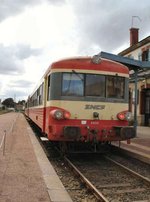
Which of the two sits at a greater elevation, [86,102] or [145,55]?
[145,55]

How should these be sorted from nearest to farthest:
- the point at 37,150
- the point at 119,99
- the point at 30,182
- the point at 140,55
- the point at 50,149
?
1. the point at 30,182
2. the point at 119,99
3. the point at 37,150
4. the point at 50,149
5. the point at 140,55

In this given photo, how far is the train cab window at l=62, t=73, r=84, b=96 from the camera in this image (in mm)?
11523

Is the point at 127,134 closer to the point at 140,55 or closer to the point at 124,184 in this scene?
the point at 124,184

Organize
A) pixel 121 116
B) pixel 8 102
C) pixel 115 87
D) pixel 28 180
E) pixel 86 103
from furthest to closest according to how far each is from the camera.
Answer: pixel 8 102 < pixel 115 87 < pixel 121 116 < pixel 86 103 < pixel 28 180

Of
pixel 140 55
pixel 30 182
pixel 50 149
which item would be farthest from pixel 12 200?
pixel 140 55

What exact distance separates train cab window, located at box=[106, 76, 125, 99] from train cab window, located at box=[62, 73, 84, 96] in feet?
2.87

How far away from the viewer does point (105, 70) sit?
11.9 meters

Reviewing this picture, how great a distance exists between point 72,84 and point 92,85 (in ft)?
2.04

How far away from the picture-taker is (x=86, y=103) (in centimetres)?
1152

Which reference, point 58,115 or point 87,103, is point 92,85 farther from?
point 58,115

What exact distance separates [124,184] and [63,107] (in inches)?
134

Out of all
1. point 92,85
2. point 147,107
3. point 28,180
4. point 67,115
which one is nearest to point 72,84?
point 92,85

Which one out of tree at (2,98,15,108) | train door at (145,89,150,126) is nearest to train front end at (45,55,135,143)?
train door at (145,89,150,126)

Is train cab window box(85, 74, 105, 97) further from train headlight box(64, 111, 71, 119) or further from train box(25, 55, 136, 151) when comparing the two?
train headlight box(64, 111, 71, 119)
